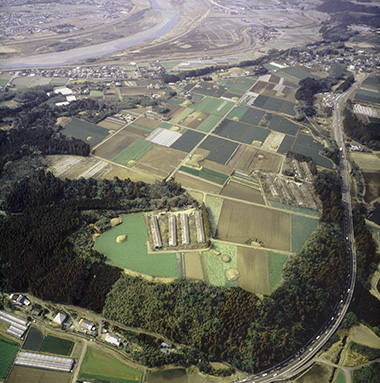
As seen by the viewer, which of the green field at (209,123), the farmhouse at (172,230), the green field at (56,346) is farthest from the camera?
the green field at (209,123)

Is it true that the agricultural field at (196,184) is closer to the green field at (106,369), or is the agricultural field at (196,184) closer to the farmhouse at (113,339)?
the farmhouse at (113,339)

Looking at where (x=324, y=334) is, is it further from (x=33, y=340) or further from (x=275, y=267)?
(x=33, y=340)

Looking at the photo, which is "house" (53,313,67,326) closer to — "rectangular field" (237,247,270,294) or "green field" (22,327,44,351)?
"green field" (22,327,44,351)

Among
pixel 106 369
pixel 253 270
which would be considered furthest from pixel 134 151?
pixel 106 369

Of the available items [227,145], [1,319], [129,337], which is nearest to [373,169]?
[227,145]

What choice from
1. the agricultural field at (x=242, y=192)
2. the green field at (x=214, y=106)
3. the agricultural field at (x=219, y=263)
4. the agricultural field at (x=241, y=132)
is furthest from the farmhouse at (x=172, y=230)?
the green field at (x=214, y=106)

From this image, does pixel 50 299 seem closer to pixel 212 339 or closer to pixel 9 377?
pixel 9 377
